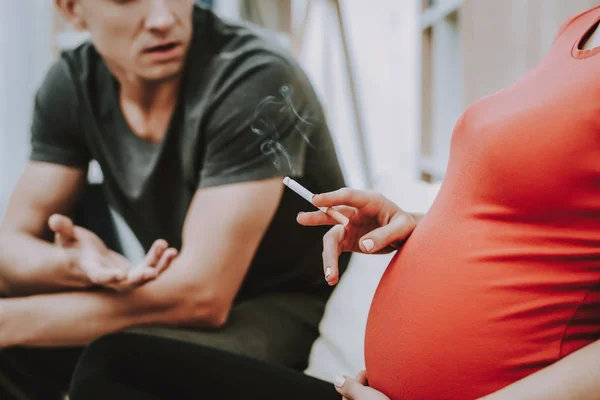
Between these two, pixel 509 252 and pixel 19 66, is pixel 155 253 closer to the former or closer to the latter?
pixel 509 252

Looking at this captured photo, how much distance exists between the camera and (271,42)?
1.02m

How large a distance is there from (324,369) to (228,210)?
0.90 ft

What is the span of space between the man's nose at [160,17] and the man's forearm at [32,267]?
406mm

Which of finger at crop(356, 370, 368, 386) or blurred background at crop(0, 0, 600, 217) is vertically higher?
blurred background at crop(0, 0, 600, 217)

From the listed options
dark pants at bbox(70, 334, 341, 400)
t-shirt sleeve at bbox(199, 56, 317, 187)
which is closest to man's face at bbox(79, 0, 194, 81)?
t-shirt sleeve at bbox(199, 56, 317, 187)

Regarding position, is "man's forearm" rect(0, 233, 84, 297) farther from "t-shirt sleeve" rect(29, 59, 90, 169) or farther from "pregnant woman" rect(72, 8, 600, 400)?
"pregnant woman" rect(72, 8, 600, 400)

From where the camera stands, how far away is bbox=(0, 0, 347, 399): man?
887 mm

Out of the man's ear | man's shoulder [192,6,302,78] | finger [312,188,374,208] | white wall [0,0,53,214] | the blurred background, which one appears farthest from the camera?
white wall [0,0,53,214]

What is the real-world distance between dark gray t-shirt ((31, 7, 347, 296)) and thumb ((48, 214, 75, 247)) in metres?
0.15

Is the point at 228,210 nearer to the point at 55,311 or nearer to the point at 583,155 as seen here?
the point at 55,311

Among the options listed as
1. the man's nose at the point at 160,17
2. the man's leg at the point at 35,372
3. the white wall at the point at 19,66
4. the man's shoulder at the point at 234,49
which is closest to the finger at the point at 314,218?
the man's shoulder at the point at 234,49

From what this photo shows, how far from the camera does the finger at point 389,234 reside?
21.1 inches

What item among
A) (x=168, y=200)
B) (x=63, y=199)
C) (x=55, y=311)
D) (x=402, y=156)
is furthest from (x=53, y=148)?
(x=402, y=156)

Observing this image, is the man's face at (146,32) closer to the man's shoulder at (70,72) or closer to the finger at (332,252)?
the man's shoulder at (70,72)
